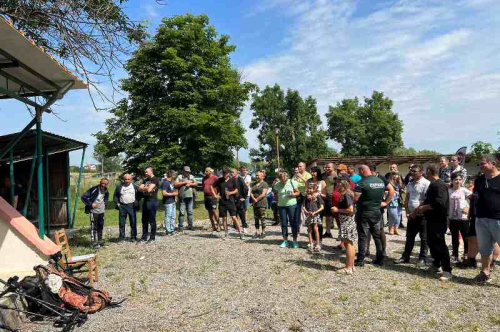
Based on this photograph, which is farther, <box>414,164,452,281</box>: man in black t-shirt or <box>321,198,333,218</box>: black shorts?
<box>321,198,333,218</box>: black shorts

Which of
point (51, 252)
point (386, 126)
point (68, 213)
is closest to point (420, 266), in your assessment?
point (51, 252)

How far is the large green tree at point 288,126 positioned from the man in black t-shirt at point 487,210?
40.0 meters

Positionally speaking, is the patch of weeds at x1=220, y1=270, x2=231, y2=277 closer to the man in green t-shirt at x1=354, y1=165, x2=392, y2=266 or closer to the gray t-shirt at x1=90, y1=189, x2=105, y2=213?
the man in green t-shirt at x1=354, y1=165, x2=392, y2=266

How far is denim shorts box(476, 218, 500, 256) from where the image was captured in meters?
5.30

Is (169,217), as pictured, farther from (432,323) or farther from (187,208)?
(432,323)

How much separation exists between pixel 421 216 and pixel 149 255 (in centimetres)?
546

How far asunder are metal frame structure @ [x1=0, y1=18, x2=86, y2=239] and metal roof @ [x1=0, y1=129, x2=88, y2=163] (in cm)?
305

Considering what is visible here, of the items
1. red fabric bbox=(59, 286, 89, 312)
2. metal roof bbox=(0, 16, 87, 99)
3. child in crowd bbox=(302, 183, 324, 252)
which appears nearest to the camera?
metal roof bbox=(0, 16, 87, 99)

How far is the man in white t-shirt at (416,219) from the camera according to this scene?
657cm

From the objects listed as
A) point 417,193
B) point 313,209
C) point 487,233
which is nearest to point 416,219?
point 417,193

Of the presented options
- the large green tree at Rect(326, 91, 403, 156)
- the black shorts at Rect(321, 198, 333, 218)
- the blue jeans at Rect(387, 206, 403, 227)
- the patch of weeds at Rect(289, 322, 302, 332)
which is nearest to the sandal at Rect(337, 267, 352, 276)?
the patch of weeds at Rect(289, 322, 302, 332)

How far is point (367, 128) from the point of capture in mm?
50562

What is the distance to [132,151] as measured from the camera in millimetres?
21250

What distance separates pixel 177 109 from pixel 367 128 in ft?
117
